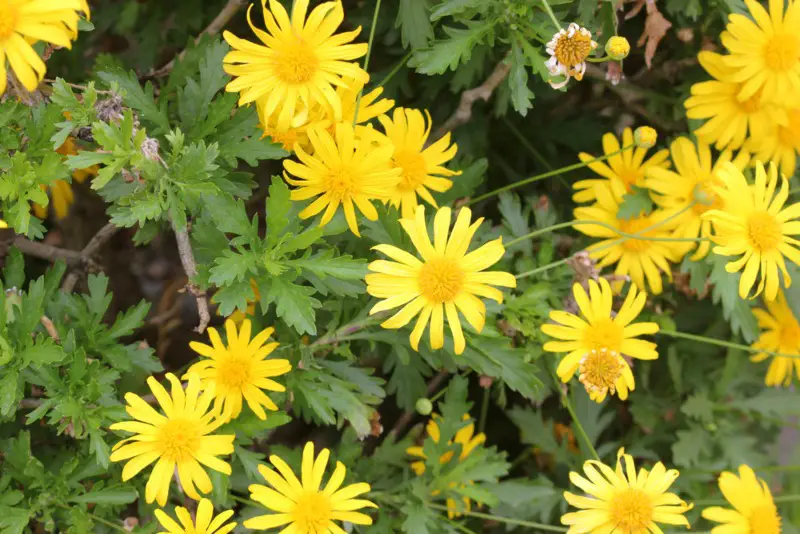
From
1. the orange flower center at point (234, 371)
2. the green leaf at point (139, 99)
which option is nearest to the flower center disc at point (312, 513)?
the orange flower center at point (234, 371)

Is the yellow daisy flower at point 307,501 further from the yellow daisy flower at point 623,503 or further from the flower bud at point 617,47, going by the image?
the flower bud at point 617,47

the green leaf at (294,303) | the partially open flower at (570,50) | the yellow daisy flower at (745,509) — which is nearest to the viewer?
the green leaf at (294,303)

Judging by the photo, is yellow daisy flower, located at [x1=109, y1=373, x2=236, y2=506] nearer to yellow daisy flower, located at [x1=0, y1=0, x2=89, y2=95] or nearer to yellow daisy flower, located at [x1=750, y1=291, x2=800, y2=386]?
yellow daisy flower, located at [x1=0, y1=0, x2=89, y2=95]

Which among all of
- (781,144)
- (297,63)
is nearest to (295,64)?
(297,63)

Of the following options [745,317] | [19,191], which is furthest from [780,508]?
[19,191]

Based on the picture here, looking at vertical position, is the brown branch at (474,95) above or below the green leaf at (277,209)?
above

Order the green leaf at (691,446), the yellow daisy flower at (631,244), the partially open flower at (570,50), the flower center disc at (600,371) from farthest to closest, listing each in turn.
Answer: the green leaf at (691,446) → the yellow daisy flower at (631,244) → the flower center disc at (600,371) → the partially open flower at (570,50)

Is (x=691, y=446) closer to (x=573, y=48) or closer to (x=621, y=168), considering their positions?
(x=621, y=168)
